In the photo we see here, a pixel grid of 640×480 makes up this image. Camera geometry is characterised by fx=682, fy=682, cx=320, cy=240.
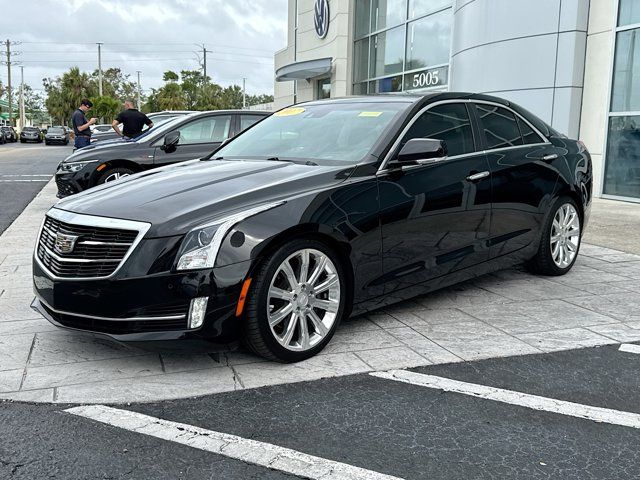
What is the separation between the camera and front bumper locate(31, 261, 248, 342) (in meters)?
3.53

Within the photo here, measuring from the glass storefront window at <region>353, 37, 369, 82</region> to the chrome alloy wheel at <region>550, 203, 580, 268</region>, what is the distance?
1952cm

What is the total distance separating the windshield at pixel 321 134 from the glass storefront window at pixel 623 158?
938cm

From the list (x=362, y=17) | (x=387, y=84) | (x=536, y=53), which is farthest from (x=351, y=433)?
(x=362, y=17)

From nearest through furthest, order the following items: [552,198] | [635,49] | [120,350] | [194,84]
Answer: [120,350] < [552,198] < [635,49] < [194,84]

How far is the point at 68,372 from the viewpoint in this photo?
3.83 m

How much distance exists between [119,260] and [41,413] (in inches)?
33.0

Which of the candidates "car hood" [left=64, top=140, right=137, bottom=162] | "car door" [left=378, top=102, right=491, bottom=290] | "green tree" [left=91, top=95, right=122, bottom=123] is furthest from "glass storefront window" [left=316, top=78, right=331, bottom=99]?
"green tree" [left=91, top=95, right=122, bottom=123]

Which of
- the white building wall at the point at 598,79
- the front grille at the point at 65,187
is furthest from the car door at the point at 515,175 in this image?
the white building wall at the point at 598,79

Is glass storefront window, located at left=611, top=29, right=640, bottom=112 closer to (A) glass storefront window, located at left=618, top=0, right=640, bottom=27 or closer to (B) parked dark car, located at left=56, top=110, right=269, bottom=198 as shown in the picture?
(A) glass storefront window, located at left=618, top=0, right=640, bottom=27

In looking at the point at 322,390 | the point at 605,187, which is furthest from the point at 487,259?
the point at 605,187

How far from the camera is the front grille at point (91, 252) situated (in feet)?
11.8

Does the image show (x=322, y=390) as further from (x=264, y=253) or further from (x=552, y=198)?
(x=552, y=198)

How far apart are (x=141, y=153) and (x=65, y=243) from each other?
6313 mm

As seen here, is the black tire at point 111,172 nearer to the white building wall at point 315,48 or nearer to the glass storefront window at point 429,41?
the glass storefront window at point 429,41
